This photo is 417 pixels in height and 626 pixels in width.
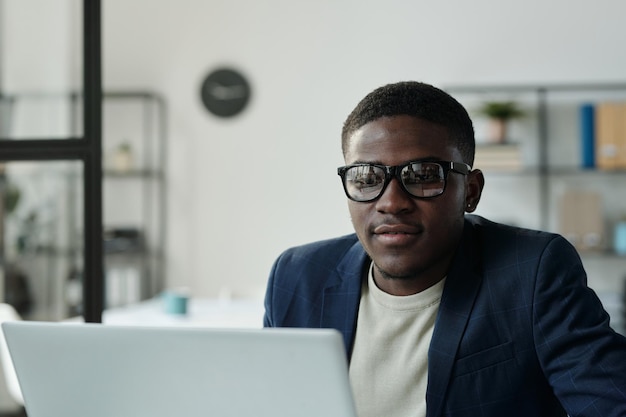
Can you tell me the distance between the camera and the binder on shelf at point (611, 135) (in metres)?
3.84

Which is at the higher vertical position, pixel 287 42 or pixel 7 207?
pixel 287 42

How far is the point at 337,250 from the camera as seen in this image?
135cm

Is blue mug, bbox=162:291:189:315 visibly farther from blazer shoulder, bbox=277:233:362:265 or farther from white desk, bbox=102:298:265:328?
blazer shoulder, bbox=277:233:362:265

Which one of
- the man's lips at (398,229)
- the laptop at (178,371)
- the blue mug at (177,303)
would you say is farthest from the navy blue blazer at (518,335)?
the blue mug at (177,303)

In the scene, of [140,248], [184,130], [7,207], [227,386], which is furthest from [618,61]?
[227,386]

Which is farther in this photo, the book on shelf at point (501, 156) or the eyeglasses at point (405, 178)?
the book on shelf at point (501, 156)

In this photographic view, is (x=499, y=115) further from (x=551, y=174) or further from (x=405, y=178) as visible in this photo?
(x=405, y=178)

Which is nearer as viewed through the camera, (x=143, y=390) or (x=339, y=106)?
(x=143, y=390)

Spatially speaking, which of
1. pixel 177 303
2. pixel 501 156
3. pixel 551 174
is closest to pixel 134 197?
pixel 177 303

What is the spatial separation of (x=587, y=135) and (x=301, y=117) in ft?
4.94

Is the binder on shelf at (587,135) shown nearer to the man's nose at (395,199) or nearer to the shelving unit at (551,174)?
the shelving unit at (551,174)

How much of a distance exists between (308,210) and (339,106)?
599 millimetres

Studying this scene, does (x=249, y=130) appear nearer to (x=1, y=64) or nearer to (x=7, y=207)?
(x=7, y=207)

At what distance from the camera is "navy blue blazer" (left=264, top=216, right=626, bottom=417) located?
103 cm
